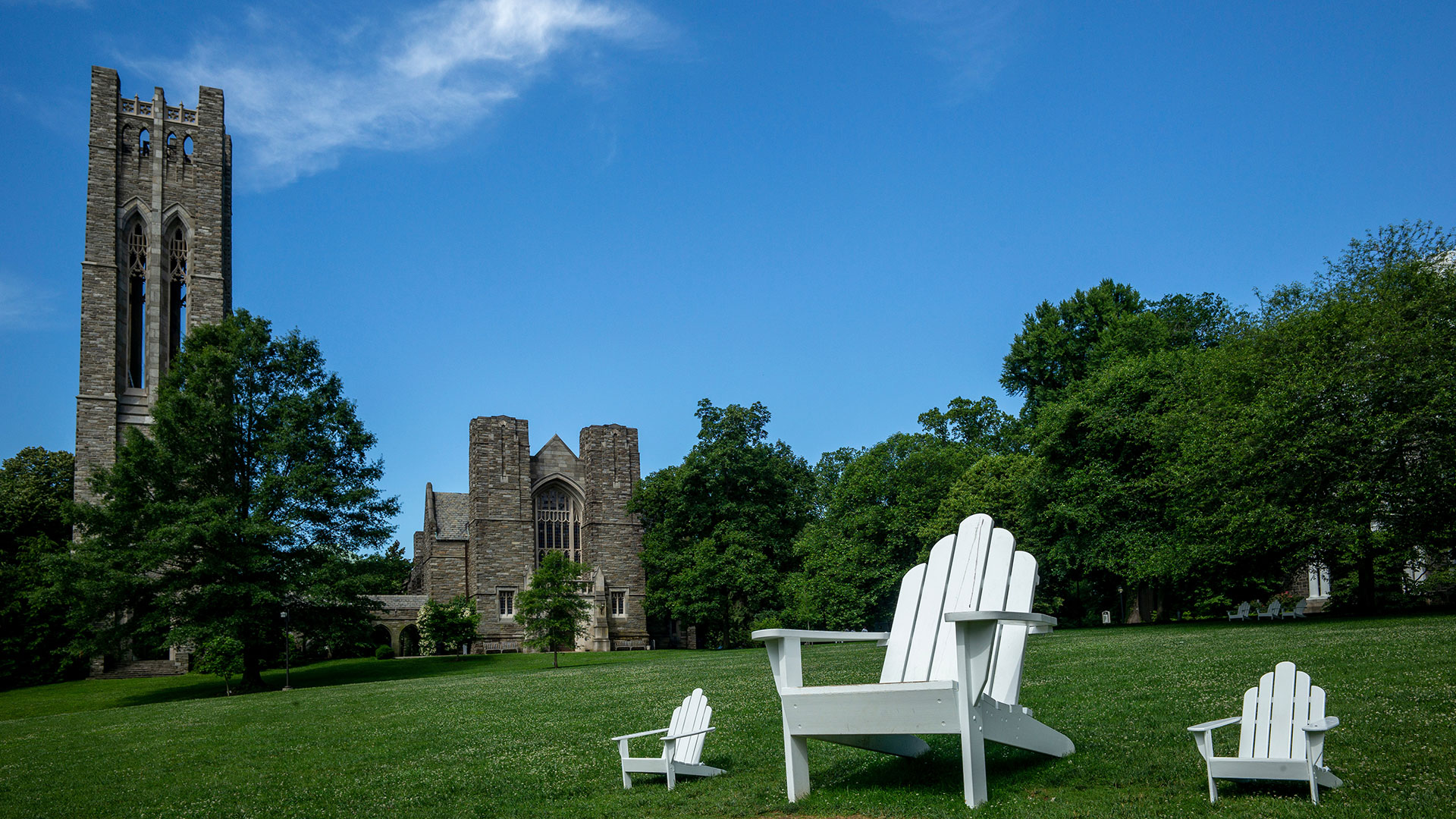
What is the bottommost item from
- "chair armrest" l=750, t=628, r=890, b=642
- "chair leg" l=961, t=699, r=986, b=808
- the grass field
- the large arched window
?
the grass field

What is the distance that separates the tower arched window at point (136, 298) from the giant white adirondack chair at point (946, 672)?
4165 centimetres

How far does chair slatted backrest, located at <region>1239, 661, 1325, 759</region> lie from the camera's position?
4812mm

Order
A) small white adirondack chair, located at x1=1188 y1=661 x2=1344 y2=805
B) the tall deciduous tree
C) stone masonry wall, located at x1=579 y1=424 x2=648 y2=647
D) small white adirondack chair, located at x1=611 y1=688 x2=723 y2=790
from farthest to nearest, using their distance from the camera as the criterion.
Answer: stone masonry wall, located at x1=579 y1=424 x2=648 y2=647 < the tall deciduous tree < small white adirondack chair, located at x1=611 y1=688 x2=723 y2=790 < small white adirondack chair, located at x1=1188 y1=661 x2=1344 y2=805

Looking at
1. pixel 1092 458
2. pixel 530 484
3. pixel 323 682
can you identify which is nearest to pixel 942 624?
pixel 1092 458

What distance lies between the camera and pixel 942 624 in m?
5.82

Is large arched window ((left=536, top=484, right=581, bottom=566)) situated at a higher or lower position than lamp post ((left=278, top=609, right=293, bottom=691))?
higher

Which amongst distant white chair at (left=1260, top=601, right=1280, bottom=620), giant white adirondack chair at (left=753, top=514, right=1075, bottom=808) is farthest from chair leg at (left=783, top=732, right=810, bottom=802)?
distant white chair at (left=1260, top=601, right=1280, bottom=620)

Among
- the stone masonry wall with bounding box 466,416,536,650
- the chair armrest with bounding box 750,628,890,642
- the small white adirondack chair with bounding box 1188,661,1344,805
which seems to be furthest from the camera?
the stone masonry wall with bounding box 466,416,536,650

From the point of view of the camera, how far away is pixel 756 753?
738 cm

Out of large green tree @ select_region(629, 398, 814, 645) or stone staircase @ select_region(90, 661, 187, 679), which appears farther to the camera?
large green tree @ select_region(629, 398, 814, 645)

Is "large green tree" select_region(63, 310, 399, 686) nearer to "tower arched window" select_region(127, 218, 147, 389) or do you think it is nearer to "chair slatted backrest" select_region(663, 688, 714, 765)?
"tower arched window" select_region(127, 218, 147, 389)

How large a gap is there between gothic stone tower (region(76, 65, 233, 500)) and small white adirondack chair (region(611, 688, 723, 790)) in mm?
37502

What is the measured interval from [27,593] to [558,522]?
23205 mm

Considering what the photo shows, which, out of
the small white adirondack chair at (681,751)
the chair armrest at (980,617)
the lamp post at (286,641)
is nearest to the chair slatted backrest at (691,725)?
the small white adirondack chair at (681,751)
